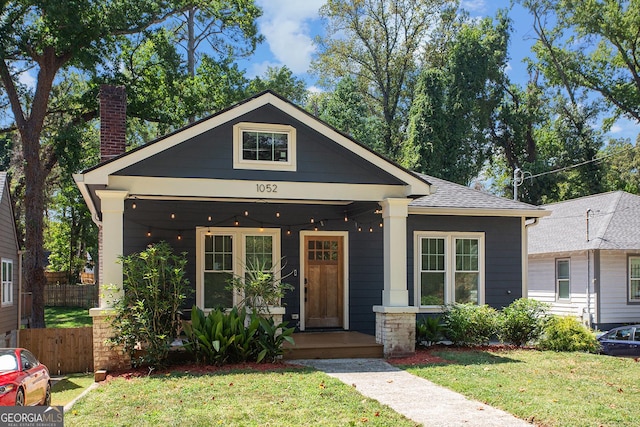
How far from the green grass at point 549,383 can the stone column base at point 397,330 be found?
2.42 ft

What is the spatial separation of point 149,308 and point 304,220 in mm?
4860

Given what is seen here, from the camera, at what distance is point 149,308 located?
10.5 m

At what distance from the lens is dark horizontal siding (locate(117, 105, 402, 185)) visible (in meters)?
11.1

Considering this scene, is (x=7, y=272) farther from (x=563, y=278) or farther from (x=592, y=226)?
(x=592, y=226)

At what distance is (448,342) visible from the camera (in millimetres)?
14281

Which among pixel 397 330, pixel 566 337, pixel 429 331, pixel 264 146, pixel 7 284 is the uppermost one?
pixel 264 146

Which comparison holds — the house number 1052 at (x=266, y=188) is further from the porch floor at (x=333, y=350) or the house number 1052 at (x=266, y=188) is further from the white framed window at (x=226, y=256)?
the porch floor at (x=333, y=350)

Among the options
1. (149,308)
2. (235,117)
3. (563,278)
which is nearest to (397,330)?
(149,308)

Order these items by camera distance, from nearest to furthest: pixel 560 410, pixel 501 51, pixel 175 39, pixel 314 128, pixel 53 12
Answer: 1. pixel 560 410
2. pixel 314 128
3. pixel 53 12
4. pixel 175 39
5. pixel 501 51

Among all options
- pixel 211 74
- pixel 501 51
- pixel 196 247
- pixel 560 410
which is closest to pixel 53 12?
pixel 211 74

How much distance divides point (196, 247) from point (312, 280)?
9.19 ft

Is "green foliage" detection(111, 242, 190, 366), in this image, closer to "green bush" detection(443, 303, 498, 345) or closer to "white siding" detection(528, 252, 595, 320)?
"green bush" detection(443, 303, 498, 345)

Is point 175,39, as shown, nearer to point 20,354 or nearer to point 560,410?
point 20,354

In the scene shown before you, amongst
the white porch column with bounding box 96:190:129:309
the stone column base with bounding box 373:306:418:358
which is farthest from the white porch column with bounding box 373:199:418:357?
the white porch column with bounding box 96:190:129:309
